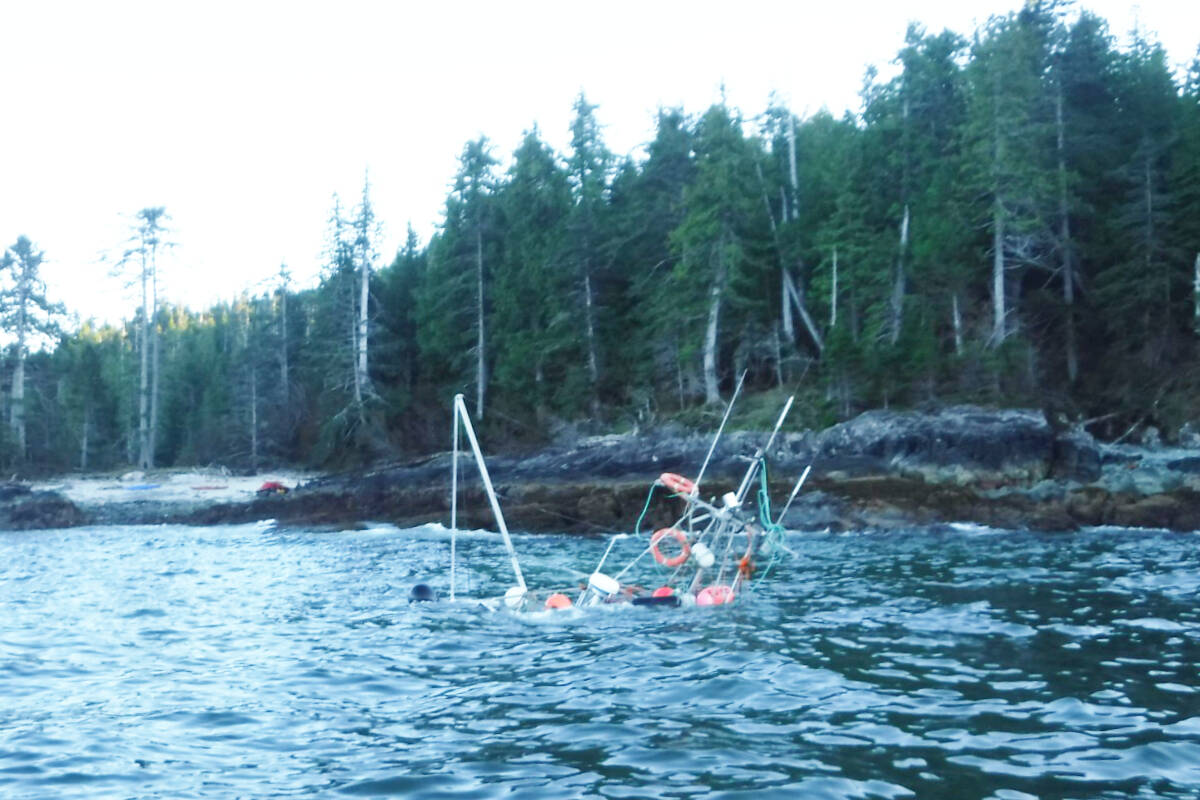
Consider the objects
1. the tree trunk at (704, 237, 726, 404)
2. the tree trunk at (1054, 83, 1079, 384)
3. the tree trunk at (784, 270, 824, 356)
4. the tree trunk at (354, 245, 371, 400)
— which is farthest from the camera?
the tree trunk at (354, 245, 371, 400)

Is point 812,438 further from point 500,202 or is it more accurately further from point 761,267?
point 500,202

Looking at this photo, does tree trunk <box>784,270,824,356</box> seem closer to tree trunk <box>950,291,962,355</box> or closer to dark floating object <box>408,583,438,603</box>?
tree trunk <box>950,291,962,355</box>

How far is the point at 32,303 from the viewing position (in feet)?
204

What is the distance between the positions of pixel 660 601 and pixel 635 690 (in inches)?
211

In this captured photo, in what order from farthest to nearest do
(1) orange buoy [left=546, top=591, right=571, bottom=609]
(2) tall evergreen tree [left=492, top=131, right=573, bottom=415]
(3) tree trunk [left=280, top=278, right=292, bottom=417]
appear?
(3) tree trunk [left=280, top=278, right=292, bottom=417]
(2) tall evergreen tree [left=492, top=131, right=573, bottom=415]
(1) orange buoy [left=546, top=591, right=571, bottom=609]

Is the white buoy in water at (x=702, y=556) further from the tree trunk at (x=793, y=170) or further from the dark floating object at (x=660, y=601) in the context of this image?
the tree trunk at (x=793, y=170)

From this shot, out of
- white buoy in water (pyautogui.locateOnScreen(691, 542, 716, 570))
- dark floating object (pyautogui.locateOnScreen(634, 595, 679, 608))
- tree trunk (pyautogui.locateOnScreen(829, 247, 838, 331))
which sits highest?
tree trunk (pyautogui.locateOnScreen(829, 247, 838, 331))

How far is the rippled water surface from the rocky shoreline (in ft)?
21.2

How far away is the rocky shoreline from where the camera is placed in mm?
27844

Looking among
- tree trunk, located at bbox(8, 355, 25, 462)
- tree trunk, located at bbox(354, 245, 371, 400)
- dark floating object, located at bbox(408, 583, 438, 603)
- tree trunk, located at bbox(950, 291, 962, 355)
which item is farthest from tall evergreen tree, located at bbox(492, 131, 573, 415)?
dark floating object, located at bbox(408, 583, 438, 603)

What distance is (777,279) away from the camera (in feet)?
167

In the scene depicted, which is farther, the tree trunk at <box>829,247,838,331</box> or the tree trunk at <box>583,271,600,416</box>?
the tree trunk at <box>583,271,600,416</box>

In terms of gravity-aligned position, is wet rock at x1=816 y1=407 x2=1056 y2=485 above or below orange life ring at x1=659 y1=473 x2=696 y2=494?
above

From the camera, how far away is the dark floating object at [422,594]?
18.6 meters
